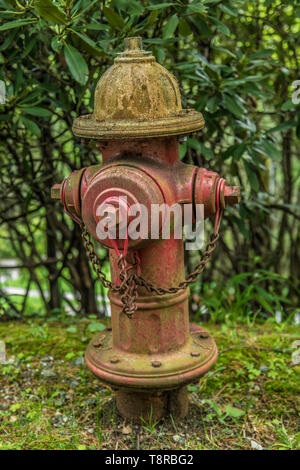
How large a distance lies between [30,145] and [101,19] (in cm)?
88

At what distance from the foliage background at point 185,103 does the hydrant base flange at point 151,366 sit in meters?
1.01

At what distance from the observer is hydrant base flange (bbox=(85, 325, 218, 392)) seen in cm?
211

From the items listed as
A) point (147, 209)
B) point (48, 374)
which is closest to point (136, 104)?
point (147, 209)

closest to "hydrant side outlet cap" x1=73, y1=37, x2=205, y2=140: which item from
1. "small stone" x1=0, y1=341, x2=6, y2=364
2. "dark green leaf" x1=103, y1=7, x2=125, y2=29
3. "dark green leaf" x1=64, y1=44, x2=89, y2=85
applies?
"dark green leaf" x1=64, y1=44, x2=89, y2=85

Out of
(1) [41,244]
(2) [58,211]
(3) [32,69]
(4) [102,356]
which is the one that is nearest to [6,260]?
(1) [41,244]

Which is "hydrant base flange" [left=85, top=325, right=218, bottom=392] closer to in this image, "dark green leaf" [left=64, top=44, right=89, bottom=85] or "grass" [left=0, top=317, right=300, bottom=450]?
"grass" [left=0, top=317, right=300, bottom=450]

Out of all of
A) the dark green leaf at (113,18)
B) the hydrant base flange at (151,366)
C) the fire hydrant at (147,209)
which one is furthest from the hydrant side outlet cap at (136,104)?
the hydrant base flange at (151,366)

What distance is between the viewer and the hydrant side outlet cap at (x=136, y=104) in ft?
6.39

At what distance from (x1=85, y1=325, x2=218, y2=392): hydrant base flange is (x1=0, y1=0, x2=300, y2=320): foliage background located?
3.31 feet

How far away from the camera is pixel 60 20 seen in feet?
7.19

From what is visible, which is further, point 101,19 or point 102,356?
point 101,19

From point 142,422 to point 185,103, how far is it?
59.3 inches
